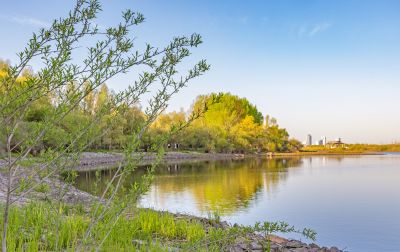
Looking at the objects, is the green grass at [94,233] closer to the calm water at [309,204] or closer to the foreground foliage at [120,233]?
the foreground foliage at [120,233]

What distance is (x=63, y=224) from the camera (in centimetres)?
664

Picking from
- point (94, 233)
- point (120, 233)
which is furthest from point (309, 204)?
point (94, 233)

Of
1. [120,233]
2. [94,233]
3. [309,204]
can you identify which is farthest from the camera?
[309,204]

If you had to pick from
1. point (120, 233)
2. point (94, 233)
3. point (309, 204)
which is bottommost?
point (309, 204)

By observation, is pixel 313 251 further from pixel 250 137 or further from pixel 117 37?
pixel 250 137

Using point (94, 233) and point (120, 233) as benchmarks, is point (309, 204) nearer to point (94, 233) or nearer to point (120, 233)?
point (120, 233)

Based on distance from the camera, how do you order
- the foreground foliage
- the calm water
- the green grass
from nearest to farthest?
1. the foreground foliage
2. the green grass
3. the calm water

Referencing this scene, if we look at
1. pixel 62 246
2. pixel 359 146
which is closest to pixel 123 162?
pixel 62 246

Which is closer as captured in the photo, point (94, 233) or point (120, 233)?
point (94, 233)

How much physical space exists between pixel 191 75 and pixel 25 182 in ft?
5.58

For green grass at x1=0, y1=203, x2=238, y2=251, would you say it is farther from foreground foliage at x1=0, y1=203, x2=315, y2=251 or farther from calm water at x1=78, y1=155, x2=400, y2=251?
calm water at x1=78, y1=155, x2=400, y2=251

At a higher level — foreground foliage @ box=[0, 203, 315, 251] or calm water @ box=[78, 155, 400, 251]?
foreground foliage @ box=[0, 203, 315, 251]

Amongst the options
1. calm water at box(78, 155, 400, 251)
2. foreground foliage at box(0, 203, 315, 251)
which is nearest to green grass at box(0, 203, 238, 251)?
foreground foliage at box(0, 203, 315, 251)

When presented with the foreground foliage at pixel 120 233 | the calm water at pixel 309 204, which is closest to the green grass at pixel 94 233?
the foreground foliage at pixel 120 233
